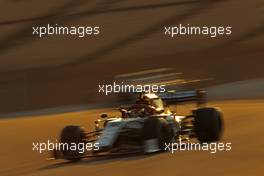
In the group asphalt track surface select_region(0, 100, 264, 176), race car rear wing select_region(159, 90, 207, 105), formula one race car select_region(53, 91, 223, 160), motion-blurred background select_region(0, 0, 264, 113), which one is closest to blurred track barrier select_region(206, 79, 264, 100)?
motion-blurred background select_region(0, 0, 264, 113)

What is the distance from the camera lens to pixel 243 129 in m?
14.0

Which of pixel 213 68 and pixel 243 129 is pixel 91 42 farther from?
pixel 243 129

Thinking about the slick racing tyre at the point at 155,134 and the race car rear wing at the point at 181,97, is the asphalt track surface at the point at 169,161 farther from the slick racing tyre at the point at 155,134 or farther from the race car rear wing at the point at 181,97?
the race car rear wing at the point at 181,97

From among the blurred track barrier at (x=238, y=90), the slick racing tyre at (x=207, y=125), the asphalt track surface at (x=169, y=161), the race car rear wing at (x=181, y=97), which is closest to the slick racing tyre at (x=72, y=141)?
the asphalt track surface at (x=169, y=161)

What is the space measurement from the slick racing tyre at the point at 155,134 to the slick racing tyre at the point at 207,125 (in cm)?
68

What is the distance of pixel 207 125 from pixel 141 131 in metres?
1.06

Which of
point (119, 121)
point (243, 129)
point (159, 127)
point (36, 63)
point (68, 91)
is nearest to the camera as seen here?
point (159, 127)

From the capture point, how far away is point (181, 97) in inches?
512

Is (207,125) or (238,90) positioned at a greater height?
(238,90)

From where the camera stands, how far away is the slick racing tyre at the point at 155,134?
1141cm

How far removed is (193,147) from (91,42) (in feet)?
82.4

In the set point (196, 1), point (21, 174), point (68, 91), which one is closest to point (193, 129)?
point (21, 174)

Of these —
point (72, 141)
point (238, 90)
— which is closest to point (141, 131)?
point (72, 141)

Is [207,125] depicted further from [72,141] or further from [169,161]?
[72,141]
